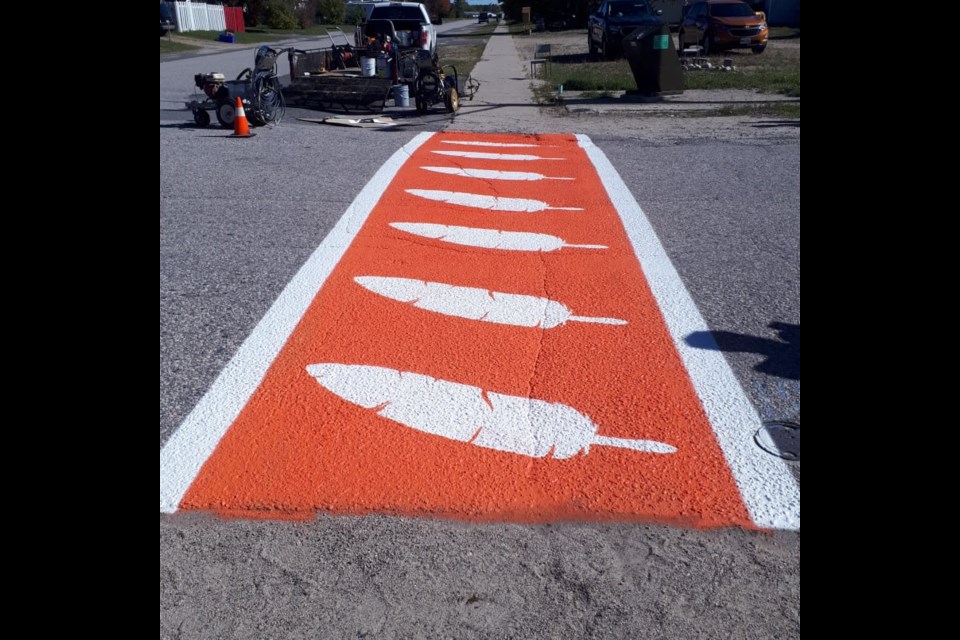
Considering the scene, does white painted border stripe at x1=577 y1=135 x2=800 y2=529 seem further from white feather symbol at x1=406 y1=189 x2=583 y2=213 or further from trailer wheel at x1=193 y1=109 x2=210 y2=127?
trailer wheel at x1=193 y1=109 x2=210 y2=127

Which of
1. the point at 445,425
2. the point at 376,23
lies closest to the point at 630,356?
the point at 445,425

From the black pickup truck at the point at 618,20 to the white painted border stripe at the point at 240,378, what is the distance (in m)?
22.3

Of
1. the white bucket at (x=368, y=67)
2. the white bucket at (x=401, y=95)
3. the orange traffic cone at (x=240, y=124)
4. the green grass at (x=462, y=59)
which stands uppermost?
the green grass at (x=462, y=59)

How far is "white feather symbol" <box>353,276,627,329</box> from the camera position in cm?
524

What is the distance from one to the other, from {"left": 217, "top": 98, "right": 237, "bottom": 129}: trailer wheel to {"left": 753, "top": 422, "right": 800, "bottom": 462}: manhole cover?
11309mm

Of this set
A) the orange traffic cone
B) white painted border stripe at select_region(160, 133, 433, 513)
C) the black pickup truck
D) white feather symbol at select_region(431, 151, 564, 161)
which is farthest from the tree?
white painted border stripe at select_region(160, 133, 433, 513)

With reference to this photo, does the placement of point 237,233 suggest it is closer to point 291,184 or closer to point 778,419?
point 291,184

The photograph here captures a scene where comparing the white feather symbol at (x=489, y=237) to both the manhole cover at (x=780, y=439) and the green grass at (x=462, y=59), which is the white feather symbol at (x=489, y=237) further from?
the green grass at (x=462, y=59)

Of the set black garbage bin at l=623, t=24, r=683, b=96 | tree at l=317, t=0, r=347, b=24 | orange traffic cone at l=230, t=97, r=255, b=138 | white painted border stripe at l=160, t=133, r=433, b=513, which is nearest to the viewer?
white painted border stripe at l=160, t=133, r=433, b=513

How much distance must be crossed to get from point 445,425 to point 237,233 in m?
4.16

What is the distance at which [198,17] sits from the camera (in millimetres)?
58156

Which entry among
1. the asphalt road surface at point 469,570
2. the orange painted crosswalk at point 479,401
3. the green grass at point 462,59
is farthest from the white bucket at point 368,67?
the asphalt road surface at point 469,570

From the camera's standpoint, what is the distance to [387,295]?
18.6 feet

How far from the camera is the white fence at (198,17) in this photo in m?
55.0
